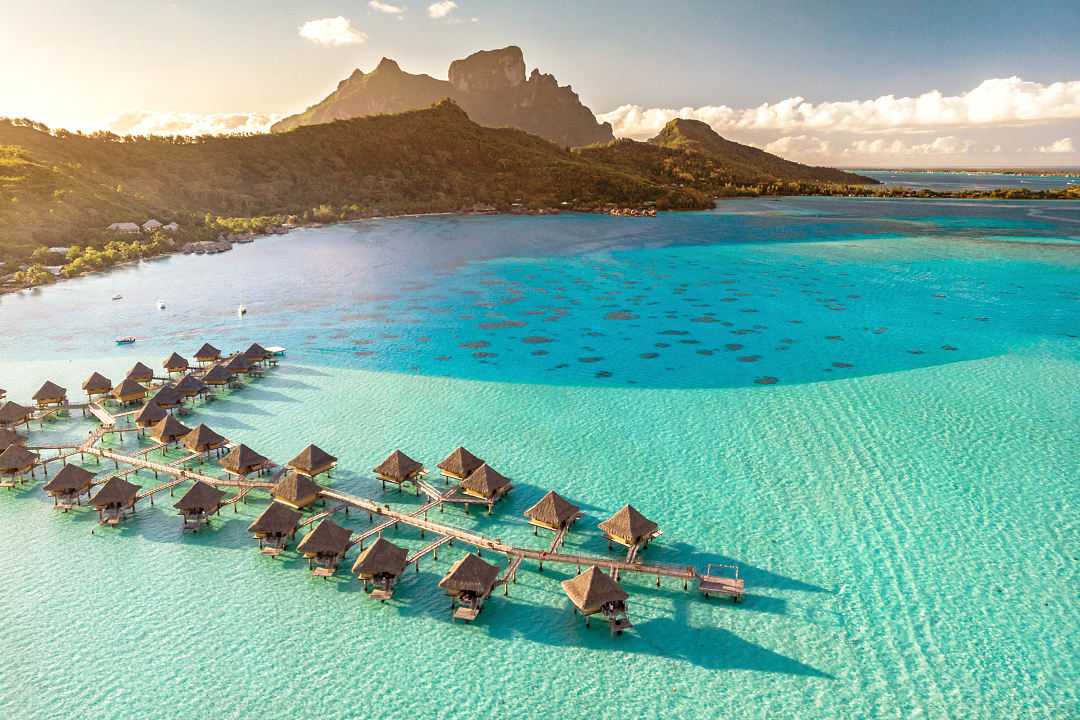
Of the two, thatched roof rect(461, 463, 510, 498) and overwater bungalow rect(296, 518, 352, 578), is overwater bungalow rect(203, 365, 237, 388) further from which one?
thatched roof rect(461, 463, 510, 498)

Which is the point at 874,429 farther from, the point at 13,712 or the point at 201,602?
the point at 13,712

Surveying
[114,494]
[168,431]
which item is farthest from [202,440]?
[114,494]

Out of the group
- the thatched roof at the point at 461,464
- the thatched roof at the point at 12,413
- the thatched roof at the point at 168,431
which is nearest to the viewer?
the thatched roof at the point at 461,464

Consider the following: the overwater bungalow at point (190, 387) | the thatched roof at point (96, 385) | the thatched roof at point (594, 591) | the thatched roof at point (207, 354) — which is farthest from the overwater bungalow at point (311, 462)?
the thatched roof at point (207, 354)

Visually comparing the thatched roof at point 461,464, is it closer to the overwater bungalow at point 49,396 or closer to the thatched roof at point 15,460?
the thatched roof at point 15,460

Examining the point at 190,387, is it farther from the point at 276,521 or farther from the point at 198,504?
the point at 276,521

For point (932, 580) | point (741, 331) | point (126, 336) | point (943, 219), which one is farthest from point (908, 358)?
point (943, 219)

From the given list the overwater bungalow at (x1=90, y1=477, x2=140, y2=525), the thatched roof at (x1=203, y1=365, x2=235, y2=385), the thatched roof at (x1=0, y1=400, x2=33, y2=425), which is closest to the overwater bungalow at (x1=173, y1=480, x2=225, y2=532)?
the overwater bungalow at (x1=90, y1=477, x2=140, y2=525)
